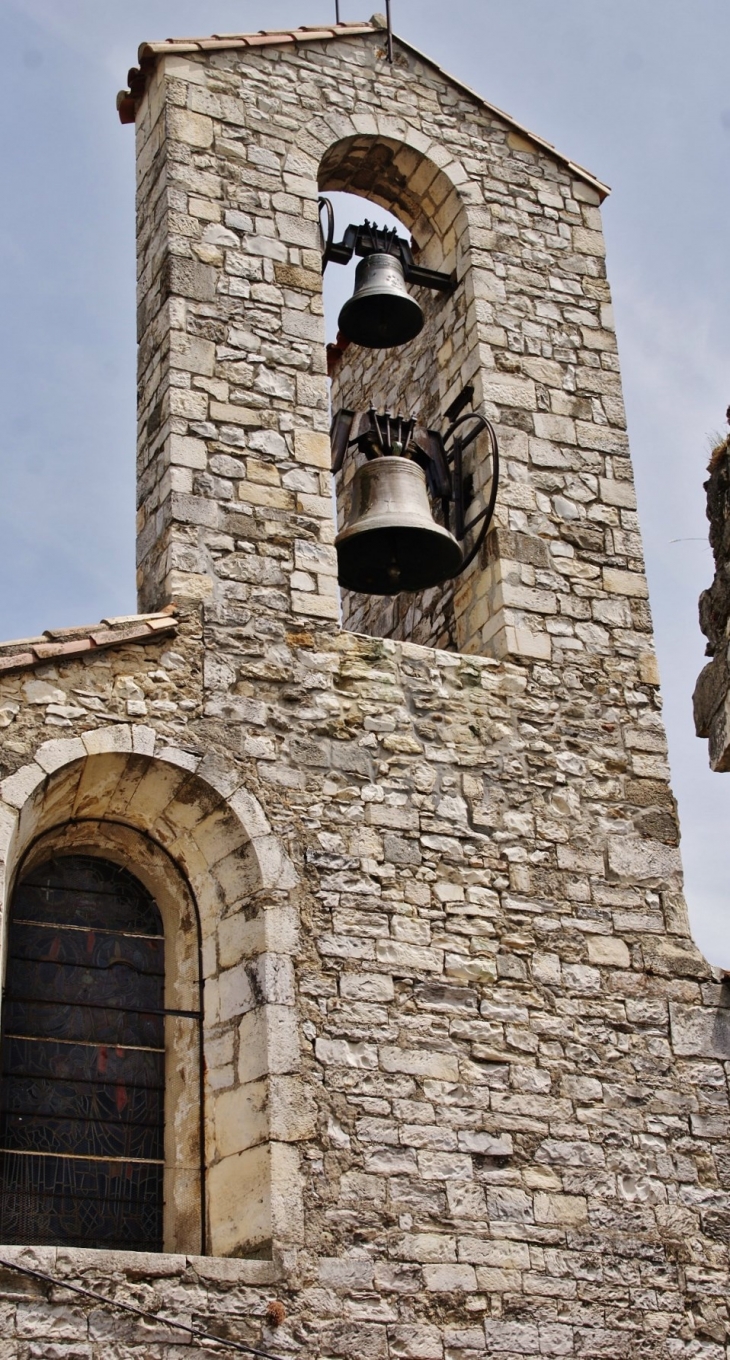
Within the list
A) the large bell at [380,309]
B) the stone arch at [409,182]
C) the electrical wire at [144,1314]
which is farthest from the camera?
the stone arch at [409,182]

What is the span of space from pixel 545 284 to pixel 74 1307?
5.41 m

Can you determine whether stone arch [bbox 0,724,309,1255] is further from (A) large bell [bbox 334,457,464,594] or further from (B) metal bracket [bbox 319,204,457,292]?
(B) metal bracket [bbox 319,204,457,292]

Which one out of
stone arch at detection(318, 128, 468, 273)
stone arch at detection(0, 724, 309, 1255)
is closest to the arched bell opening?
stone arch at detection(318, 128, 468, 273)

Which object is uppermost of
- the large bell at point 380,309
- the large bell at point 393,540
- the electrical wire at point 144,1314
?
the large bell at point 380,309

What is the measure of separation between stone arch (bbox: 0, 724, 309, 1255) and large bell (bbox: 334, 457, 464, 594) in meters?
1.45

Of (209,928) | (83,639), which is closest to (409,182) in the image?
(83,639)

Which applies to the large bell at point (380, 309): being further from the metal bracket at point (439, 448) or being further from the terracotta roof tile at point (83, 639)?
the terracotta roof tile at point (83, 639)

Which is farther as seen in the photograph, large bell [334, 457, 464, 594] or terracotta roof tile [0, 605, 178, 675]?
large bell [334, 457, 464, 594]

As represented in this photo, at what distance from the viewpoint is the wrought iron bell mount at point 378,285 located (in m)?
9.20

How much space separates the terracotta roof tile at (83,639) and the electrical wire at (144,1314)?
7.20 feet

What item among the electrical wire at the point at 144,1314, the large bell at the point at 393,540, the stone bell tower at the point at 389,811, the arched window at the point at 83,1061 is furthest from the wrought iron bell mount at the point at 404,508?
the electrical wire at the point at 144,1314

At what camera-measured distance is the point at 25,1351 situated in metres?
6.05

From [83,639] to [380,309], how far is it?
8.88ft

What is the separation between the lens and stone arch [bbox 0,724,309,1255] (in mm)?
6797
